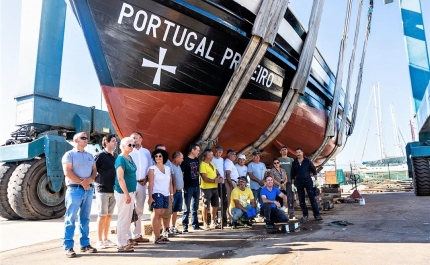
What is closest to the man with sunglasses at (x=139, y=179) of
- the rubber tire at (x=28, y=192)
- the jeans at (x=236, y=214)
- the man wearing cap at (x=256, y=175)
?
the jeans at (x=236, y=214)

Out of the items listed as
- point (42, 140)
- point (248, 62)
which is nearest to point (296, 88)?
point (248, 62)

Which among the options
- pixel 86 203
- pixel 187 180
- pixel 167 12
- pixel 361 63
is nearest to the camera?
pixel 86 203

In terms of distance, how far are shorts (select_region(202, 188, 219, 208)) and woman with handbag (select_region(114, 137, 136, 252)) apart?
4.86ft

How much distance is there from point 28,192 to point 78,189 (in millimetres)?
3628

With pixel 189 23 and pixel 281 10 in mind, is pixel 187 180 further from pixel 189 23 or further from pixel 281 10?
pixel 281 10

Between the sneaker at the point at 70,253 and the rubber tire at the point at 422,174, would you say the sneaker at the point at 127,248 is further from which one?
the rubber tire at the point at 422,174

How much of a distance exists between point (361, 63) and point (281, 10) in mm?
6538

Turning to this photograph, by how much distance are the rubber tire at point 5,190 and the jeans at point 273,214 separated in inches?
193

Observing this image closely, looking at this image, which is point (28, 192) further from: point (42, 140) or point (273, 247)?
point (273, 247)

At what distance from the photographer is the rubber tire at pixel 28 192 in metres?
6.21

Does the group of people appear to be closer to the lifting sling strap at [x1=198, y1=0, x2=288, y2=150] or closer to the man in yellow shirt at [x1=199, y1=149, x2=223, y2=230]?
the man in yellow shirt at [x1=199, y1=149, x2=223, y2=230]

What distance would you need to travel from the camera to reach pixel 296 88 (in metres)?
5.89

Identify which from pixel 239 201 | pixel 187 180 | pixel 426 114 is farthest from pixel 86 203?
pixel 426 114

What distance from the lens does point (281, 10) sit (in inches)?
201
